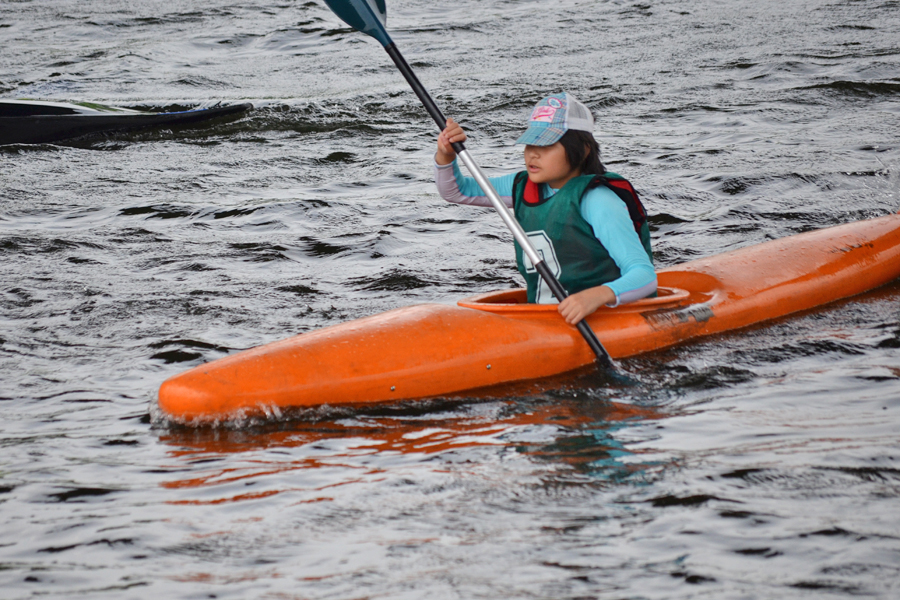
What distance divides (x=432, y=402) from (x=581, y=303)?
2.02 feet

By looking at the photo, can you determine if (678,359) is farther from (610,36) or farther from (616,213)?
(610,36)

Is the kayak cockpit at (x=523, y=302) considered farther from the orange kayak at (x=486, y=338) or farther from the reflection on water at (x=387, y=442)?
the reflection on water at (x=387, y=442)

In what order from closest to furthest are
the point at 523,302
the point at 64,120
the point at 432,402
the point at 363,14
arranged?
1. the point at 432,402
2. the point at 523,302
3. the point at 363,14
4. the point at 64,120

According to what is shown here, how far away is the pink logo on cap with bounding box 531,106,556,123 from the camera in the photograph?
3596 millimetres

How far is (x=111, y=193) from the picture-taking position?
23.7 ft

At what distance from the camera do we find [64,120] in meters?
8.62

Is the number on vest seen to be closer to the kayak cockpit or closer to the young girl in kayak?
the young girl in kayak

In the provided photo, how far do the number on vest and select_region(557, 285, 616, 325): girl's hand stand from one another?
0.86ft

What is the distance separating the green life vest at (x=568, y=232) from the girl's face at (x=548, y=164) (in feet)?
0.17

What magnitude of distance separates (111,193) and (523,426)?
199 inches

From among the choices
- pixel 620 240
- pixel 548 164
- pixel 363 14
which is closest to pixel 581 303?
pixel 620 240

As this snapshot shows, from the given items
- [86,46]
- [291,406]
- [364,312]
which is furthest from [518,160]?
[86,46]

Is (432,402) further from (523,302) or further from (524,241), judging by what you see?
(523,302)

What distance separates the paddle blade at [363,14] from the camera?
164 inches
